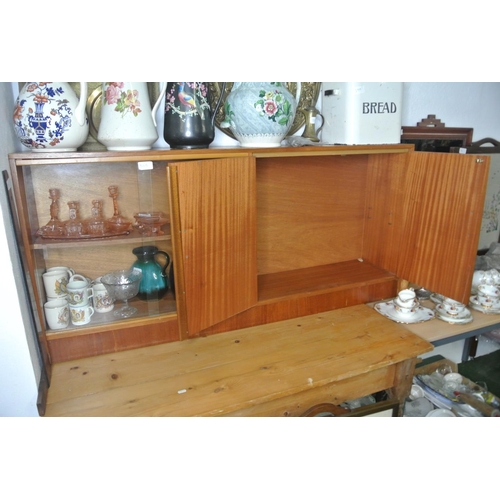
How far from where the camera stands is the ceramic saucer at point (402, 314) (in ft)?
4.11

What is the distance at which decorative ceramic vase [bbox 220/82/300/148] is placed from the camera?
102cm

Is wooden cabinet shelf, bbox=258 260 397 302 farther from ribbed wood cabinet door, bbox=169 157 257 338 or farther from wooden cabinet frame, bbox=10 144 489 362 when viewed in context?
ribbed wood cabinet door, bbox=169 157 257 338

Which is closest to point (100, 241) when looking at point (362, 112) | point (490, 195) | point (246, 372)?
point (246, 372)

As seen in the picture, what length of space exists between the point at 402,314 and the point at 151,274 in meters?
0.78

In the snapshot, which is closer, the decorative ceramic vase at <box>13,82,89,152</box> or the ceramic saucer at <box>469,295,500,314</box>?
the decorative ceramic vase at <box>13,82,89,152</box>

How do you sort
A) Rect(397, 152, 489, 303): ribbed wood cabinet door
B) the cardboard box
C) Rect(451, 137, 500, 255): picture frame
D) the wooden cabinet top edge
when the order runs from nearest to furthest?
the wooden cabinet top edge, Rect(397, 152, 489, 303): ribbed wood cabinet door, the cardboard box, Rect(451, 137, 500, 255): picture frame

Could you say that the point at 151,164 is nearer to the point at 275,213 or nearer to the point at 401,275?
the point at 275,213

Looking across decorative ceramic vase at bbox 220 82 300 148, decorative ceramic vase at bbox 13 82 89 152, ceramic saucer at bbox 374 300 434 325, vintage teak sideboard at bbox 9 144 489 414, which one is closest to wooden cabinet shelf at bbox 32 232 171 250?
vintage teak sideboard at bbox 9 144 489 414

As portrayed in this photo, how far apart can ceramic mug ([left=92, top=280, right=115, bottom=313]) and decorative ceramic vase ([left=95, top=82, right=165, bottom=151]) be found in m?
0.38

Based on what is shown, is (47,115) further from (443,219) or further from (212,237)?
(443,219)

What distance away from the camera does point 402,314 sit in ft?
4.15

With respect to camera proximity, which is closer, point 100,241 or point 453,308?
point 100,241

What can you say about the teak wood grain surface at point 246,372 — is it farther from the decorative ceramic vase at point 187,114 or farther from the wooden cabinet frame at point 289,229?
the decorative ceramic vase at point 187,114

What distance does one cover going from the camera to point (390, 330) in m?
1.17
